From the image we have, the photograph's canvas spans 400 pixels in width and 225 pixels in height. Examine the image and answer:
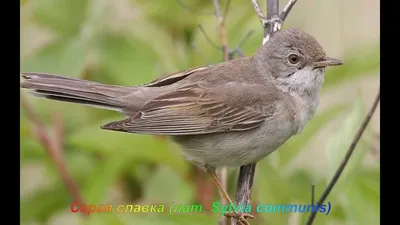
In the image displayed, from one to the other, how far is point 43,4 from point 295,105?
5.03ft

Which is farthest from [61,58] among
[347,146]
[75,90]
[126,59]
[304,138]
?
[347,146]

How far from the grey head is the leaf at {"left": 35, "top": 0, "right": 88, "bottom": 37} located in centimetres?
104

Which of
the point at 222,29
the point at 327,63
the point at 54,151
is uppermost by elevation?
the point at 222,29

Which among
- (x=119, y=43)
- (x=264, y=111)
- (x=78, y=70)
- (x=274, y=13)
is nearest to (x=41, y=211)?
(x=78, y=70)

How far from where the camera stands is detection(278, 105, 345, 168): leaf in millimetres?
3514

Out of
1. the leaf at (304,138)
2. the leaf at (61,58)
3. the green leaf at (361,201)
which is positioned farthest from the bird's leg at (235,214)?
the leaf at (61,58)

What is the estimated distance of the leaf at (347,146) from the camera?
3053 millimetres

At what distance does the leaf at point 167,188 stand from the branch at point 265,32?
27cm

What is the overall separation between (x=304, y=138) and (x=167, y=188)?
79 centimetres

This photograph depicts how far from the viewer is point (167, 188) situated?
3.51 meters

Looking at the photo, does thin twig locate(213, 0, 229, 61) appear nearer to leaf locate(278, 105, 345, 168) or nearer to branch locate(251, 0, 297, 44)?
branch locate(251, 0, 297, 44)

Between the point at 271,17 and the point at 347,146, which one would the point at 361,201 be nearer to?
the point at 347,146

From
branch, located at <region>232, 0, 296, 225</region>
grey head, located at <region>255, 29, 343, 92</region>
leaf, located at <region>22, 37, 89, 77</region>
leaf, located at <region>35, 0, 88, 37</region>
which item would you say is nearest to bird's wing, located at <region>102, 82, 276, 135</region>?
grey head, located at <region>255, 29, 343, 92</region>
